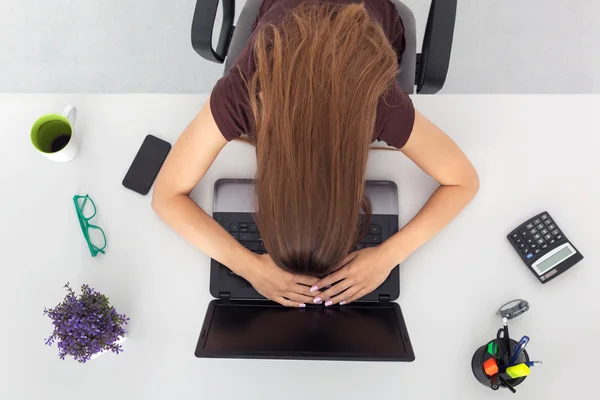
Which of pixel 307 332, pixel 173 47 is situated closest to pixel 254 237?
pixel 307 332

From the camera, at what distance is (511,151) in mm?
907

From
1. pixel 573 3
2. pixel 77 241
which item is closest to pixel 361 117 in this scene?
pixel 77 241

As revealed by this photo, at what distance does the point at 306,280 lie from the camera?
2.74ft

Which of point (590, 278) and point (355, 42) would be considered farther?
point (590, 278)

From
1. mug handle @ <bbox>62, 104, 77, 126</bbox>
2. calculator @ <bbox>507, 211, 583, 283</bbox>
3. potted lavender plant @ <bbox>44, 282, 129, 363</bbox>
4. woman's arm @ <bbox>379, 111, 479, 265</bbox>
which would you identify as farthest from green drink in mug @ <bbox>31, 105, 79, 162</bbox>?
calculator @ <bbox>507, 211, 583, 283</bbox>

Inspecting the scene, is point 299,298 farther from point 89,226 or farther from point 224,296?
point 89,226

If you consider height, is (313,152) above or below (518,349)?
above

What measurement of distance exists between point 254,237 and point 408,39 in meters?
0.56

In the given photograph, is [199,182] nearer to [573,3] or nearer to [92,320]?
[92,320]

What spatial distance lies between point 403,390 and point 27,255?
29.1 inches

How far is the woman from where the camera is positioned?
0.66m

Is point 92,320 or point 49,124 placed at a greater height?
point 49,124

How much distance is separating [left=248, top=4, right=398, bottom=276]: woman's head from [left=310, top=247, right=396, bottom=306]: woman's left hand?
130mm

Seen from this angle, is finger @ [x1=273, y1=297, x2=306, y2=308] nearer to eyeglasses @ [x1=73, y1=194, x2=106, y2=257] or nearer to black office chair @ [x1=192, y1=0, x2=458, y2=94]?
eyeglasses @ [x1=73, y1=194, x2=106, y2=257]
